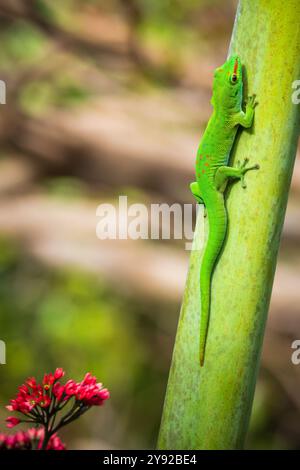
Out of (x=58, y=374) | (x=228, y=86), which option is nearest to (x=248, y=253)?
(x=58, y=374)

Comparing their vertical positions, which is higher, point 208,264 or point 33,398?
point 208,264

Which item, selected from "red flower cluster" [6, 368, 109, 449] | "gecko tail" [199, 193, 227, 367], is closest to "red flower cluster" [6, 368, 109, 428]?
"red flower cluster" [6, 368, 109, 449]

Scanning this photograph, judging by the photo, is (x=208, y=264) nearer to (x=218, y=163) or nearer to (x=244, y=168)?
(x=244, y=168)

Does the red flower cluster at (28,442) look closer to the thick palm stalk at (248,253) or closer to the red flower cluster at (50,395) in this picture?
the red flower cluster at (50,395)

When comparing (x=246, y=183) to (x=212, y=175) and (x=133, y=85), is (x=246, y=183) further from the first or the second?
(x=133, y=85)

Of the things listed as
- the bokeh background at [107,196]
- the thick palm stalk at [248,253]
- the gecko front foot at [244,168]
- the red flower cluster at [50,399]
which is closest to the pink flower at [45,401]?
the red flower cluster at [50,399]

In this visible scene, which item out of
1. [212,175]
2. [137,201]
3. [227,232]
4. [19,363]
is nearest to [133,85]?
[137,201]

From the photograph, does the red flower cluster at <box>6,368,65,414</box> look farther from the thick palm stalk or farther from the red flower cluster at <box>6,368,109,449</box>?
the thick palm stalk
